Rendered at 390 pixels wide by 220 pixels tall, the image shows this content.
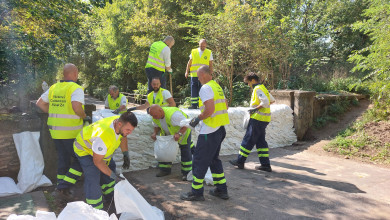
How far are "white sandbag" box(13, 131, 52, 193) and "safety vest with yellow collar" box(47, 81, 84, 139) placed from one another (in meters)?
0.68

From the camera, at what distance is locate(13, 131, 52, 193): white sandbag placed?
4.05 metres

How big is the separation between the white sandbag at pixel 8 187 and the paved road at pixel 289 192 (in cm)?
157

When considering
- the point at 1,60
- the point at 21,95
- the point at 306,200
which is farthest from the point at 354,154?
the point at 21,95

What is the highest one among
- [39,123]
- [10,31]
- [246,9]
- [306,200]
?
[246,9]

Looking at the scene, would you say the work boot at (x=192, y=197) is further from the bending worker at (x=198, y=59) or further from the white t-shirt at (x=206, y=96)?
the bending worker at (x=198, y=59)

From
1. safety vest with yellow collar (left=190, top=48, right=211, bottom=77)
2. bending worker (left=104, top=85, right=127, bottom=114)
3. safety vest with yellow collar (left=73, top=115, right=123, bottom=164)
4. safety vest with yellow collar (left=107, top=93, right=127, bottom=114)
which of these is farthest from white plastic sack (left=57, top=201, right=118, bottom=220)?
safety vest with yellow collar (left=190, top=48, right=211, bottom=77)

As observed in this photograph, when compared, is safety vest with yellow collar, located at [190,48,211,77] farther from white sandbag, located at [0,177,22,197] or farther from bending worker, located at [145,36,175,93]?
white sandbag, located at [0,177,22,197]

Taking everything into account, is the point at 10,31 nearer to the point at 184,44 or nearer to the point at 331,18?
the point at 184,44

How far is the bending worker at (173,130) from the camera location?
4459 millimetres

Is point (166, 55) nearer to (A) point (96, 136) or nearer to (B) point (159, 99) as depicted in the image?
(B) point (159, 99)

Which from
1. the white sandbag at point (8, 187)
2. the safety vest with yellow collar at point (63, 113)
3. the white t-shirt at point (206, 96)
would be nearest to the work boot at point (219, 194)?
the white t-shirt at point (206, 96)

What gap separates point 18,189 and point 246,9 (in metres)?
7.58

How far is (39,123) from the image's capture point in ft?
14.4

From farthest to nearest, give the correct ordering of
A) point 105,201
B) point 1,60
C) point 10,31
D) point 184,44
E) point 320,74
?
point 184,44
point 320,74
point 10,31
point 1,60
point 105,201
